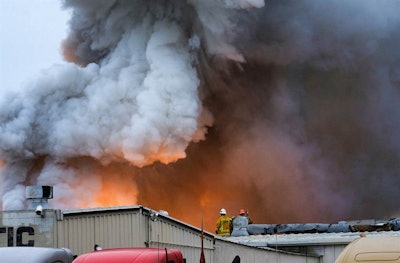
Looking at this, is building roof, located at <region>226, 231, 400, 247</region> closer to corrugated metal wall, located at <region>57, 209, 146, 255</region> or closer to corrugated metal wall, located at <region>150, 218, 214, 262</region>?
corrugated metal wall, located at <region>150, 218, 214, 262</region>

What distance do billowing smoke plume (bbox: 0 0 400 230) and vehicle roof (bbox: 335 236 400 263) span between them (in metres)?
21.6

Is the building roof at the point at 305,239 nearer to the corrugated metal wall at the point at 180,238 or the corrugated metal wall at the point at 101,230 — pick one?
the corrugated metal wall at the point at 180,238

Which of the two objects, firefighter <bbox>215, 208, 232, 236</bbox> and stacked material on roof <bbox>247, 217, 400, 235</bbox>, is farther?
firefighter <bbox>215, 208, 232, 236</bbox>

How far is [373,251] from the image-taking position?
10.9 m

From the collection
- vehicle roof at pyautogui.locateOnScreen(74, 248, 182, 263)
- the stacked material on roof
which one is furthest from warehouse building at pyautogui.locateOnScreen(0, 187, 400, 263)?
vehicle roof at pyautogui.locateOnScreen(74, 248, 182, 263)

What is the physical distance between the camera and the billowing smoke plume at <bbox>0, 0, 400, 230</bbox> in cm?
3341

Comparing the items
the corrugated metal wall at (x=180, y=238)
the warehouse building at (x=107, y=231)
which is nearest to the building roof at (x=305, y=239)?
the warehouse building at (x=107, y=231)

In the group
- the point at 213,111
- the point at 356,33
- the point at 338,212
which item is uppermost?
the point at 356,33

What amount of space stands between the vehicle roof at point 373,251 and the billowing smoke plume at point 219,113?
851 inches

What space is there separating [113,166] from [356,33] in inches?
545

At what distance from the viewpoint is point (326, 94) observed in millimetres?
43906

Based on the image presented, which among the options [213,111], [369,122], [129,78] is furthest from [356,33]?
[129,78]

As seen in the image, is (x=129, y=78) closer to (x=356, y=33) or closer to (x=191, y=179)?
(x=191, y=179)

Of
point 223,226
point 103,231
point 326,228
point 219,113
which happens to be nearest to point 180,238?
point 103,231
